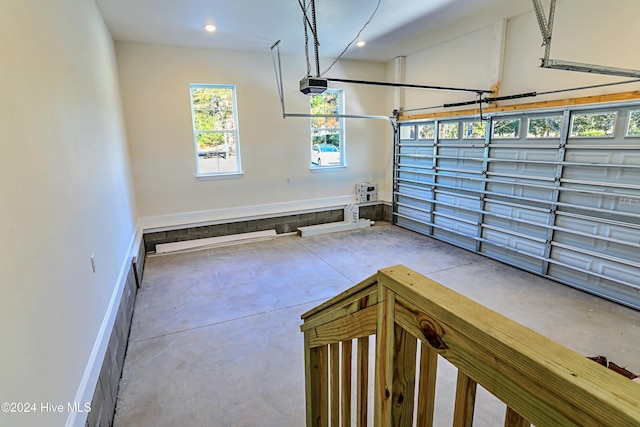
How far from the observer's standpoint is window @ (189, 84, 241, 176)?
19.4ft

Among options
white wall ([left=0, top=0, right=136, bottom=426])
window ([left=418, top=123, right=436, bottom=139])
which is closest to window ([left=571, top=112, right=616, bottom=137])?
window ([left=418, top=123, right=436, bottom=139])

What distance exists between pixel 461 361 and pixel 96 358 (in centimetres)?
230

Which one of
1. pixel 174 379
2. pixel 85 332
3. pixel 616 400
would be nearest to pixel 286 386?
pixel 174 379

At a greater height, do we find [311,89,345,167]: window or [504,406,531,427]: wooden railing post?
[311,89,345,167]: window

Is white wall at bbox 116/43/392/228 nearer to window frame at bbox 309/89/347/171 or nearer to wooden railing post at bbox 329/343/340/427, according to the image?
window frame at bbox 309/89/347/171

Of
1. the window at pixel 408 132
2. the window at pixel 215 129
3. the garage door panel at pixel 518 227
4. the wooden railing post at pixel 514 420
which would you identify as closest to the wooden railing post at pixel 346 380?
the wooden railing post at pixel 514 420

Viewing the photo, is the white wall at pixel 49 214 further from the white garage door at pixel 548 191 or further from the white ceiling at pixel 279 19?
the white garage door at pixel 548 191

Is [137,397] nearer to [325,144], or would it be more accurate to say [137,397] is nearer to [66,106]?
[66,106]

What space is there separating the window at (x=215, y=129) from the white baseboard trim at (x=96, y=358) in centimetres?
313

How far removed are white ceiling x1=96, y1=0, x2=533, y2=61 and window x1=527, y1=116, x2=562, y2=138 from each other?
146 cm

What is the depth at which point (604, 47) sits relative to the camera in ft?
12.3

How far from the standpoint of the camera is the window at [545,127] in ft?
13.6

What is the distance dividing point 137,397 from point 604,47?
5770 mm

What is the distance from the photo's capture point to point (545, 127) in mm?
4266
